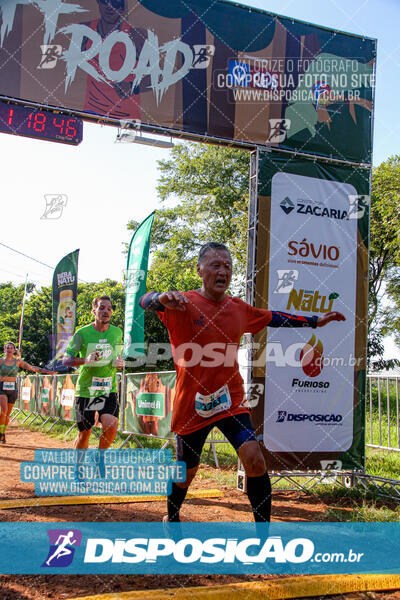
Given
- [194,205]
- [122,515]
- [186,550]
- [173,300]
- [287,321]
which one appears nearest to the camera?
[173,300]

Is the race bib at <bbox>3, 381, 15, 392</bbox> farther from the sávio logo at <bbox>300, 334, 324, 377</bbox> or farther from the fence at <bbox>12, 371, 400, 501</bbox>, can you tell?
the sávio logo at <bbox>300, 334, 324, 377</bbox>

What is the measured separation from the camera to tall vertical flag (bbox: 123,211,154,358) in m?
8.84

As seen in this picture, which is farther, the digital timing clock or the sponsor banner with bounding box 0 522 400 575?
the digital timing clock

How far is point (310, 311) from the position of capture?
22.1ft

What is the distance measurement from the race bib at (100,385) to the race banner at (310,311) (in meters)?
1.82

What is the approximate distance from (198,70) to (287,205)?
206cm

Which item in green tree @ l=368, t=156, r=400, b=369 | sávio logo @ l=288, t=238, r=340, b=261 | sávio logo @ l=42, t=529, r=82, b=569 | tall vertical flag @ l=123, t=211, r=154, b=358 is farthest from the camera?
green tree @ l=368, t=156, r=400, b=369

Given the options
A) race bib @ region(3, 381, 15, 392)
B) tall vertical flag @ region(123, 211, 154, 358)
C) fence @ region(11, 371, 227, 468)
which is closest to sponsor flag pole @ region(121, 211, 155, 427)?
tall vertical flag @ region(123, 211, 154, 358)

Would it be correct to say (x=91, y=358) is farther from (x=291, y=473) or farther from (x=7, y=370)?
(x=7, y=370)

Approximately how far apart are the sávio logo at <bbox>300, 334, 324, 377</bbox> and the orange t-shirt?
272 centimetres

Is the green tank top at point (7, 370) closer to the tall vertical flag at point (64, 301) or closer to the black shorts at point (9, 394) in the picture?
the black shorts at point (9, 394)

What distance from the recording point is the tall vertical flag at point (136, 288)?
8844 mm

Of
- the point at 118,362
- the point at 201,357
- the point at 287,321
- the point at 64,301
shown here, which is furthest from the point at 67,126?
the point at 64,301

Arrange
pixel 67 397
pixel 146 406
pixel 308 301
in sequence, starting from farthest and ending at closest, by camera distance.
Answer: pixel 67 397 → pixel 146 406 → pixel 308 301
